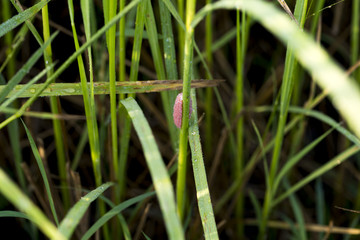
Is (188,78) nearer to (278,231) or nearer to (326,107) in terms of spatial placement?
(278,231)

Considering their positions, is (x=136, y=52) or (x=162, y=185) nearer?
(x=162, y=185)

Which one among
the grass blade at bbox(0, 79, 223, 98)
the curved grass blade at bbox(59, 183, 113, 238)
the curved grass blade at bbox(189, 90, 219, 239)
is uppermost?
the grass blade at bbox(0, 79, 223, 98)

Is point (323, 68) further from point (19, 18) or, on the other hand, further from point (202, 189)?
point (19, 18)

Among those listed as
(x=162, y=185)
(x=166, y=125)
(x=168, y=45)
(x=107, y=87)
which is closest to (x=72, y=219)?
(x=162, y=185)

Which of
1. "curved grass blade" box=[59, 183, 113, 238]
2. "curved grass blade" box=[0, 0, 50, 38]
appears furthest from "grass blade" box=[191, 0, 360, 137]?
"curved grass blade" box=[0, 0, 50, 38]

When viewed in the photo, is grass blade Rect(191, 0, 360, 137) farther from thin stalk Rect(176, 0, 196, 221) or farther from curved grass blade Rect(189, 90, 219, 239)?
curved grass blade Rect(189, 90, 219, 239)

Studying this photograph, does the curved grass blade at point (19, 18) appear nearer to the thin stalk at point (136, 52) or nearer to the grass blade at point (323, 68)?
the thin stalk at point (136, 52)

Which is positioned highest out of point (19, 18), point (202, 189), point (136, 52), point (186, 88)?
point (19, 18)

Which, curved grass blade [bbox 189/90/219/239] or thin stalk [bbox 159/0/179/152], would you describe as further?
thin stalk [bbox 159/0/179/152]

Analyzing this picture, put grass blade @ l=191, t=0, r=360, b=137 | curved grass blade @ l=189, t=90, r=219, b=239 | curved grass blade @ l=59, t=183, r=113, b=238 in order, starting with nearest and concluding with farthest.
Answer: grass blade @ l=191, t=0, r=360, b=137 → curved grass blade @ l=59, t=183, r=113, b=238 → curved grass blade @ l=189, t=90, r=219, b=239
